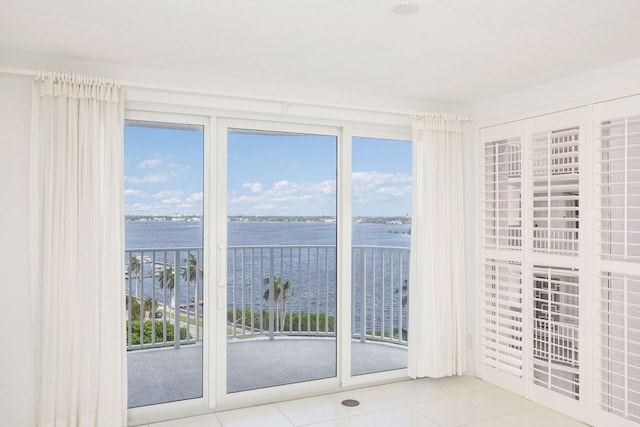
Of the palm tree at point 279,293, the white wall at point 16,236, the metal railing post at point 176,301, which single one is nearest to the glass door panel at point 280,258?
the palm tree at point 279,293

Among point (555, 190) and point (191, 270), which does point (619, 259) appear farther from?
point (191, 270)

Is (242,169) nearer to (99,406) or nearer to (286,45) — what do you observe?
(286,45)

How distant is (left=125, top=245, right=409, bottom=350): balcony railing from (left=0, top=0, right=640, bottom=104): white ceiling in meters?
1.40

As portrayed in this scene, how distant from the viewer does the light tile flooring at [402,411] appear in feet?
10.4

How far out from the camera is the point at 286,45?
2.70m

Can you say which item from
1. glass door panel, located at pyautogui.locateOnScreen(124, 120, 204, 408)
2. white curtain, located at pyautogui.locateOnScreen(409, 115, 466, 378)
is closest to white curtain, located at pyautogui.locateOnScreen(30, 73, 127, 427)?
glass door panel, located at pyautogui.locateOnScreen(124, 120, 204, 408)

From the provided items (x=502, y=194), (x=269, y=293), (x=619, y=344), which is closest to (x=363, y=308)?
(x=269, y=293)

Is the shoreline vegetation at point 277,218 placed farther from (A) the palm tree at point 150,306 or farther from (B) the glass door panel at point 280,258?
(A) the palm tree at point 150,306

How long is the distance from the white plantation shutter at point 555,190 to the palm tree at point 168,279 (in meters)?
2.75

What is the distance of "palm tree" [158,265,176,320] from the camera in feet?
11.5

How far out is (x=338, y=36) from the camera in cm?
256

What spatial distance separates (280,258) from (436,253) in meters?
1.30

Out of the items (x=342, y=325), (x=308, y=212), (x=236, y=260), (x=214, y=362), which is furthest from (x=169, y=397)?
(x=308, y=212)

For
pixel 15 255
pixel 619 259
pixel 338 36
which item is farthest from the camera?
pixel 619 259
